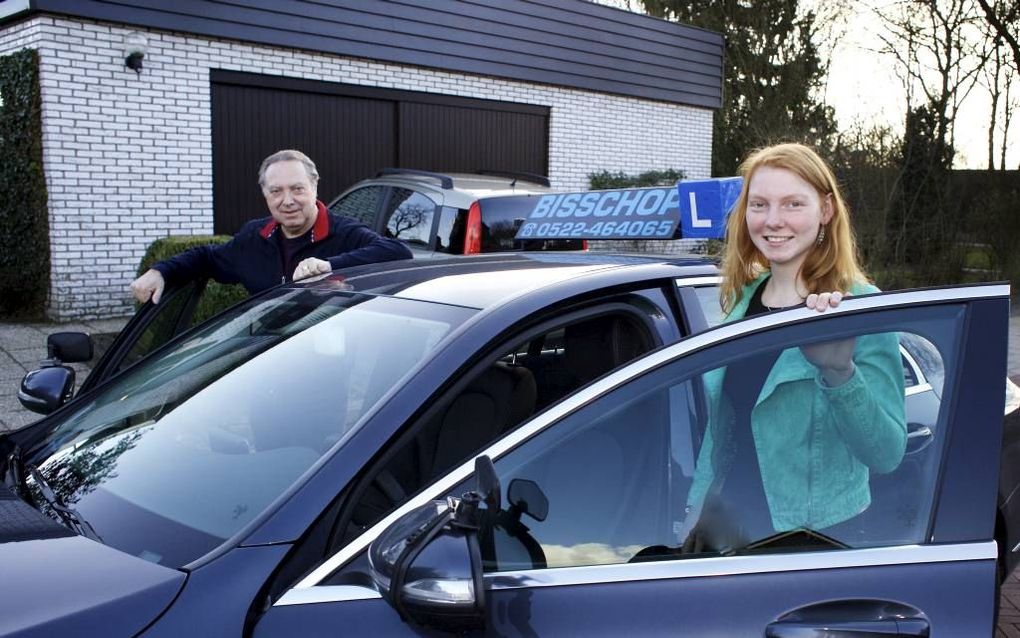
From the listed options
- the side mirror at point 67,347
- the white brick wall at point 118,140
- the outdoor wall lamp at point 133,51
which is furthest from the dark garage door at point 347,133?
the side mirror at point 67,347

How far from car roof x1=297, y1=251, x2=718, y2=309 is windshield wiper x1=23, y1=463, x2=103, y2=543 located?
2.91ft

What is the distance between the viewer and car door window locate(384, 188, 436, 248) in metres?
7.18

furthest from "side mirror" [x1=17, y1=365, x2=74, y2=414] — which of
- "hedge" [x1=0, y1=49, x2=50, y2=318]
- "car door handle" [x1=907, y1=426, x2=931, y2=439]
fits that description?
"hedge" [x1=0, y1=49, x2=50, y2=318]

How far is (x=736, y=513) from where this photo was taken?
1.75 m

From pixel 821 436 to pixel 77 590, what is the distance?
4.61 feet

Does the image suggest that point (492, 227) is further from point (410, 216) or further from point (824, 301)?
point (824, 301)

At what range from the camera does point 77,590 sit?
151 cm

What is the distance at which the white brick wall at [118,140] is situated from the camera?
8.44m

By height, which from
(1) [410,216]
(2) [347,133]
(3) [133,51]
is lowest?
(1) [410,216]

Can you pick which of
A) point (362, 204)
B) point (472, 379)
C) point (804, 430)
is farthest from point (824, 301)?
point (362, 204)

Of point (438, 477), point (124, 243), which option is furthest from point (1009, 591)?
point (124, 243)

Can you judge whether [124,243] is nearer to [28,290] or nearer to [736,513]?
[28,290]

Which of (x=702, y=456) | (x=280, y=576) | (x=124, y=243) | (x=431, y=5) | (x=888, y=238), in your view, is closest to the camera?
(x=280, y=576)

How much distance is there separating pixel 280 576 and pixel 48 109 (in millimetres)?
8166
